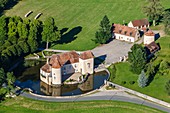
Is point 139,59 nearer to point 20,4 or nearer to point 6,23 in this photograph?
point 6,23

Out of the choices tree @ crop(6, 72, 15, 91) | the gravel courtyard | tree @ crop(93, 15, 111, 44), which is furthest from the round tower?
tree @ crop(6, 72, 15, 91)

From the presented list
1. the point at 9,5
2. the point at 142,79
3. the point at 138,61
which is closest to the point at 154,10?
the point at 138,61

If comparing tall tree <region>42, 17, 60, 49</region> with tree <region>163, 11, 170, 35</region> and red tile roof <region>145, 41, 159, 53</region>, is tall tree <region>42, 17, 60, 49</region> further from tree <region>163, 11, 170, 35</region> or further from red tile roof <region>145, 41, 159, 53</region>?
tree <region>163, 11, 170, 35</region>

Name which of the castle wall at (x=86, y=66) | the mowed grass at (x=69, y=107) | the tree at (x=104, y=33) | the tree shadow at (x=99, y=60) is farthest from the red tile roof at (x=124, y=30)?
the mowed grass at (x=69, y=107)

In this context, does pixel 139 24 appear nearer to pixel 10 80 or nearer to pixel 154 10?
pixel 154 10

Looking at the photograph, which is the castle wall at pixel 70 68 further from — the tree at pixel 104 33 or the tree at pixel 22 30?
the tree at pixel 22 30

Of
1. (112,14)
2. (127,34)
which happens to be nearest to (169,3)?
(112,14)
